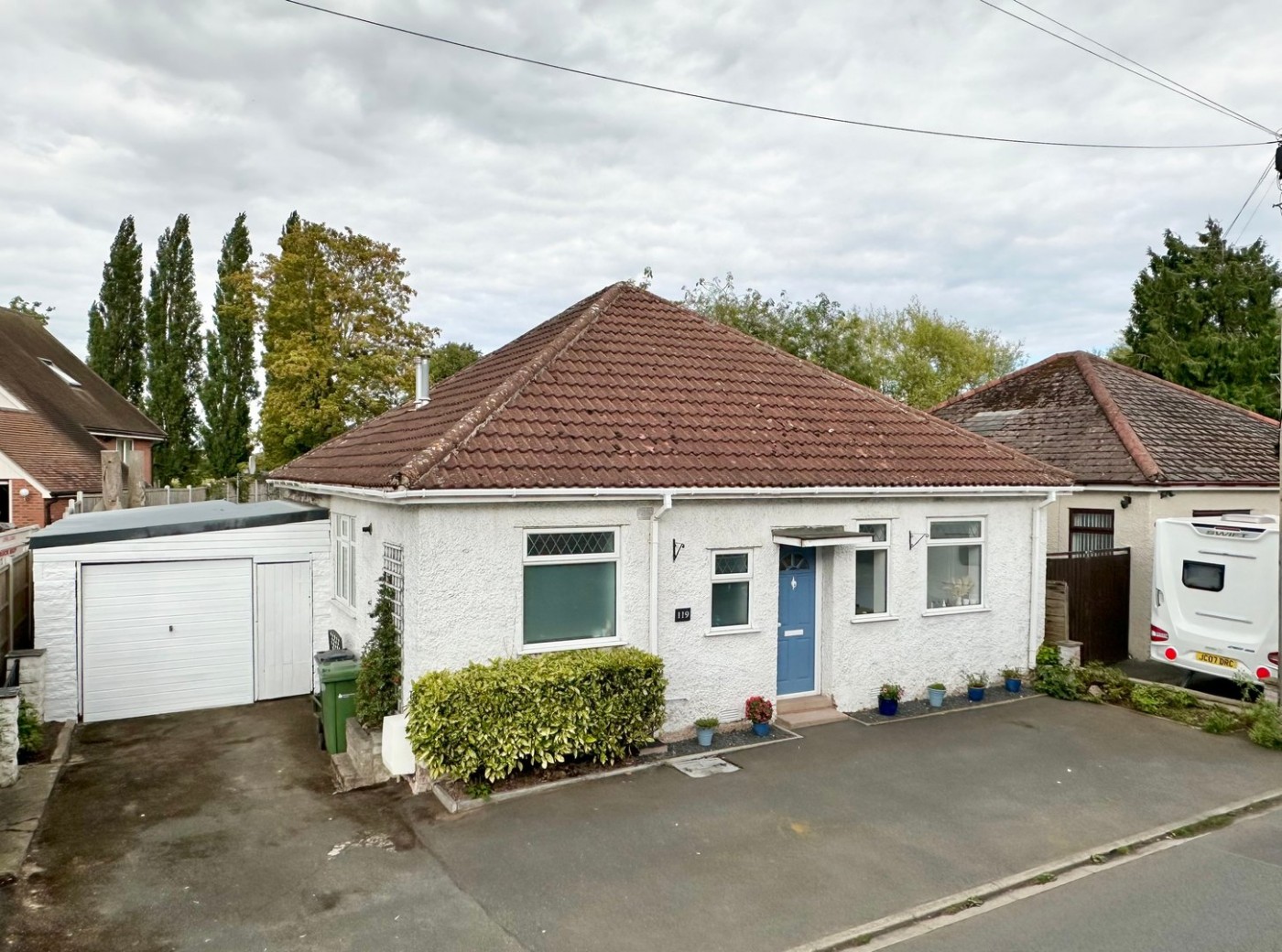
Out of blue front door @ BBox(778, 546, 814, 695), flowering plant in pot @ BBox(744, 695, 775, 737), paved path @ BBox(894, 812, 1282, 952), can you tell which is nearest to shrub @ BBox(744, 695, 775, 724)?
flowering plant in pot @ BBox(744, 695, 775, 737)

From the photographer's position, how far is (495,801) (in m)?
7.89

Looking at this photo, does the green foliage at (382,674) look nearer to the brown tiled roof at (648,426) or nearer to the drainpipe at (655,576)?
the brown tiled roof at (648,426)

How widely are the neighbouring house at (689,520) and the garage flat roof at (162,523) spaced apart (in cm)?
68

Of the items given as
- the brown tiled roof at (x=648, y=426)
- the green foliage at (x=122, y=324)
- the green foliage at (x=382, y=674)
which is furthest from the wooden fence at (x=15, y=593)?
the green foliage at (x=122, y=324)

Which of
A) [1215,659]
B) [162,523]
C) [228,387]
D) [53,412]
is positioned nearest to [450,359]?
[228,387]

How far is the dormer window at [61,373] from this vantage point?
3359cm

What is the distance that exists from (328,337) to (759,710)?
79.6 feet

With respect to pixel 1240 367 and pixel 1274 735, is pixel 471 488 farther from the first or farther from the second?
pixel 1240 367

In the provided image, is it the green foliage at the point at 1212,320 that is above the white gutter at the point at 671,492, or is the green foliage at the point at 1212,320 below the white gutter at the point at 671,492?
above

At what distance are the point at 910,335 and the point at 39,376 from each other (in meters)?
38.7

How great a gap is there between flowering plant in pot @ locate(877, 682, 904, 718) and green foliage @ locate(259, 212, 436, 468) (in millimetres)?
21643

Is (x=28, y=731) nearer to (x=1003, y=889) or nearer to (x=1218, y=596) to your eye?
(x=1003, y=889)

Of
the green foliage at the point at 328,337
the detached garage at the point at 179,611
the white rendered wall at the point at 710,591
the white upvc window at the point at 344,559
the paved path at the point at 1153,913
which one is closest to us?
the paved path at the point at 1153,913

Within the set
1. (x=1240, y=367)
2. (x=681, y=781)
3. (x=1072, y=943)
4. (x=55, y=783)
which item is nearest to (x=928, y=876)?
(x=1072, y=943)
